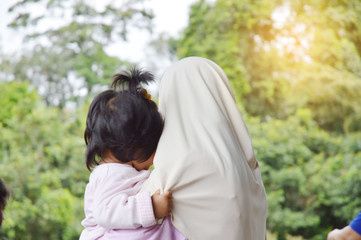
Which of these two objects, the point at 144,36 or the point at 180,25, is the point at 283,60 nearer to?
the point at 180,25

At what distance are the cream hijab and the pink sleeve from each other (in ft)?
0.20

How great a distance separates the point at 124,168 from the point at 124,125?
0.13 metres

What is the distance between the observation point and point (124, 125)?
1323 mm

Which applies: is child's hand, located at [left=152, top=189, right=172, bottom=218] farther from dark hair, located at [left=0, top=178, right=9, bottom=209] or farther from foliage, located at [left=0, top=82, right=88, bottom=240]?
foliage, located at [left=0, top=82, right=88, bottom=240]

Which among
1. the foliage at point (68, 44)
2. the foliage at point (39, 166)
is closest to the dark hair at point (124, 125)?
the foliage at point (39, 166)

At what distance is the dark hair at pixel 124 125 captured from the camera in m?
1.33

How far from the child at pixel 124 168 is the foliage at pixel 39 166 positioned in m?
4.01

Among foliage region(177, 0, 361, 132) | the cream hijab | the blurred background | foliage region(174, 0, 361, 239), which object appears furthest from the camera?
foliage region(177, 0, 361, 132)

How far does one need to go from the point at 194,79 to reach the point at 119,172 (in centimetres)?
35

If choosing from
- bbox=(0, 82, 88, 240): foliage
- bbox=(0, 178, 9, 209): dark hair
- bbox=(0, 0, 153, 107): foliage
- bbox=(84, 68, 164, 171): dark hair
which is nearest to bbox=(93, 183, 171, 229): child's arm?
bbox=(84, 68, 164, 171): dark hair

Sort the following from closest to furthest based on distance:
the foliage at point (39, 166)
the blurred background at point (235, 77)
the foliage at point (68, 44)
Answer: the foliage at point (39, 166) → the blurred background at point (235, 77) → the foliage at point (68, 44)

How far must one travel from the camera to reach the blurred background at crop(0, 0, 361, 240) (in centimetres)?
552

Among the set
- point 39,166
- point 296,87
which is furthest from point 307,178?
point 39,166

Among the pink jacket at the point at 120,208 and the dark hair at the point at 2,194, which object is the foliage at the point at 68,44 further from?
the pink jacket at the point at 120,208
